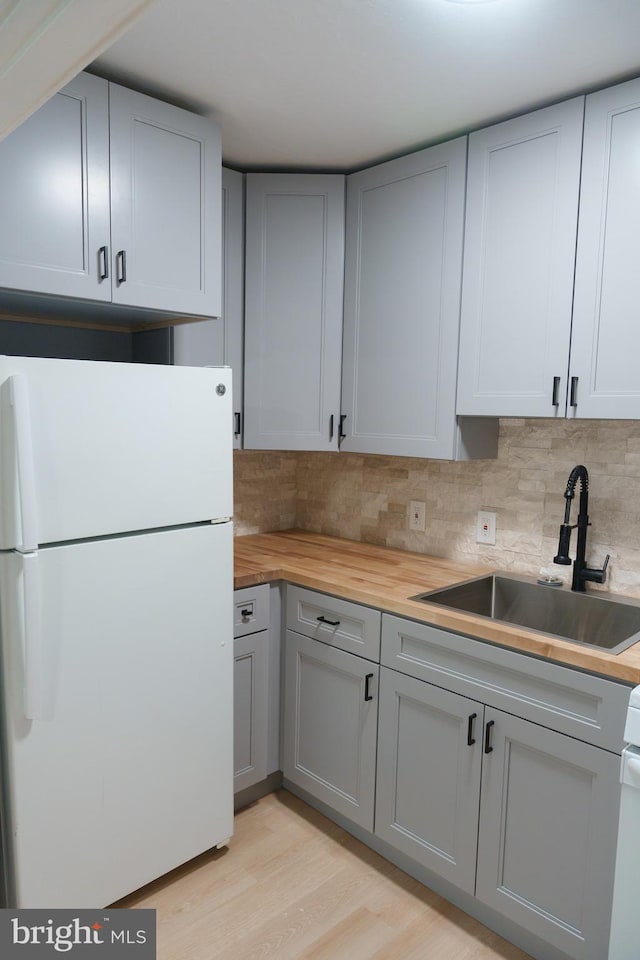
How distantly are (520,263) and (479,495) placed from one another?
2.78 ft

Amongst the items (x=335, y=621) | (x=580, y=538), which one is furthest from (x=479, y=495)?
(x=335, y=621)

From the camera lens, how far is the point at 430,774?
198cm

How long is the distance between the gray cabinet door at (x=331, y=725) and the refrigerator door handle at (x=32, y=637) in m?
1.00

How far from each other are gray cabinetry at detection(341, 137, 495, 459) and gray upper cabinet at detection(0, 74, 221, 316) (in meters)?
0.60

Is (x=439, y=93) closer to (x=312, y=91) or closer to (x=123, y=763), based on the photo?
(x=312, y=91)

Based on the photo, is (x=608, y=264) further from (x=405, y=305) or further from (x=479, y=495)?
(x=479, y=495)

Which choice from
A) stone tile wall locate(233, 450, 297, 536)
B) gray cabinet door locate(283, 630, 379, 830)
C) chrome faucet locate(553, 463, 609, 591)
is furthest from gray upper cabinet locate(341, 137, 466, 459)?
gray cabinet door locate(283, 630, 379, 830)

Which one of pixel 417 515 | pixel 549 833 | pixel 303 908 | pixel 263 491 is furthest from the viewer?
pixel 263 491

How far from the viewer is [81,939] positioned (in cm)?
159

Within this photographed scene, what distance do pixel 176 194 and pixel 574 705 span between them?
1.83 m

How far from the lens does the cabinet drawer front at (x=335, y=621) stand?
2.12 m

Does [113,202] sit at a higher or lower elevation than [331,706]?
higher

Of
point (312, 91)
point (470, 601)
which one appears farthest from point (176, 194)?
point (470, 601)

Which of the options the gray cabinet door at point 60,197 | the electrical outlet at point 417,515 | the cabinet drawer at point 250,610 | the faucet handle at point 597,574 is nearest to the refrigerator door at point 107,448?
the gray cabinet door at point 60,197
